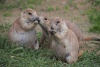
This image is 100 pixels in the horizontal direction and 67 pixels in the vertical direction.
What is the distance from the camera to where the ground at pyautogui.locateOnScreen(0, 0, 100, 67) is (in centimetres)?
1137

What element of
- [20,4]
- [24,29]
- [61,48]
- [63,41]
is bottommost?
[61,48]

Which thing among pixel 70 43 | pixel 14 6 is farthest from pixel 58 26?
pixel 14 6

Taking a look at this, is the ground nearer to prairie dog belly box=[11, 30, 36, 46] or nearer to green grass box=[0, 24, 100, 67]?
prairie dog belly box=[11, 30, 36, 46]

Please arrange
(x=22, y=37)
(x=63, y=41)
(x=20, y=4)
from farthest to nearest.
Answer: (x=20, y=4) < (x=22, y=37) < (x=63, y=41)

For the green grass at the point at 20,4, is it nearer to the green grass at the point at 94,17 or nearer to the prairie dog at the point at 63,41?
the green grass at the point at 94,17

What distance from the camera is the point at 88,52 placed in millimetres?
8562

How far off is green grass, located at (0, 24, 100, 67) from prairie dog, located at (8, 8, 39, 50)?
0.79ft

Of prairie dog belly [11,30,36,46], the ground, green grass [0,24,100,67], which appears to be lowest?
green grass [0,24,100,67]

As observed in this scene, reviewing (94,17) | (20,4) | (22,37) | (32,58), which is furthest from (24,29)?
(20,4)

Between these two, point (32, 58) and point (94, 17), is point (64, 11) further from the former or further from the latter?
point (32, 58)

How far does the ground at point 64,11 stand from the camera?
37.3 ft

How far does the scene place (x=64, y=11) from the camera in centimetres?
1239

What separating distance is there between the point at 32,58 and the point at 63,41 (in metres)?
0.80

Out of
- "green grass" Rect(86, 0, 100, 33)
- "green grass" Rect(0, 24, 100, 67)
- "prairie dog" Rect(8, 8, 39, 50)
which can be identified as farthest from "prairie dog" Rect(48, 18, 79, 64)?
"green grass" Rect(86, 0, 100, 33)
